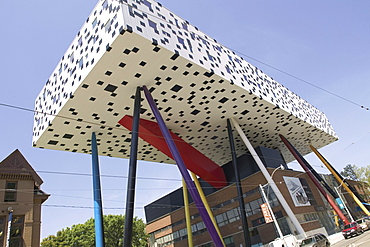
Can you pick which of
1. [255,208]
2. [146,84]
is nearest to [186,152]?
[146,84]

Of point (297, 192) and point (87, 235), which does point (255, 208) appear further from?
point (87, 235)

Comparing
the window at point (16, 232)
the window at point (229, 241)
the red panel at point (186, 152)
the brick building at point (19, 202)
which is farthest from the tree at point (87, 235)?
the window at point (16, 232)

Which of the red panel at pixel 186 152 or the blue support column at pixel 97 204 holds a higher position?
the red panel at pixel 186 152

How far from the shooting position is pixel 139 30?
64.2 ft

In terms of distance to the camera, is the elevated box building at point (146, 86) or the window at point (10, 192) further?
the window at point (10, 192)

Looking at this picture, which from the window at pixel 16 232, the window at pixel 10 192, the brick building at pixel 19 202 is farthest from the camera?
the window at pixel 10 192

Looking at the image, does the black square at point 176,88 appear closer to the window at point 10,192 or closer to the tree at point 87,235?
the window at point 10,192

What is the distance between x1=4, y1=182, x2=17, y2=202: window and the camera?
2684cm

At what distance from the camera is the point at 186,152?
104 feet

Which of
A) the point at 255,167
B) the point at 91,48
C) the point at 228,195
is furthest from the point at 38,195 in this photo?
the point at 255,167

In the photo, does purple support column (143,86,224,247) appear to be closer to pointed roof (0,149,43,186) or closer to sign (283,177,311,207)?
pointed roof (0,149,43,186)

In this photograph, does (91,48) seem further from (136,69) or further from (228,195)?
(228,195)

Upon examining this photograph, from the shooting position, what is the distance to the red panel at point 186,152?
90.5 feet

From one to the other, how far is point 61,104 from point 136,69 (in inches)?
331
